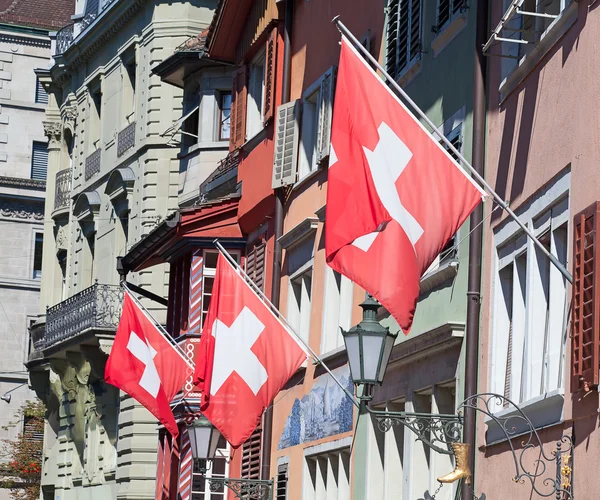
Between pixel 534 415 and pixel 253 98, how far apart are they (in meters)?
15.5

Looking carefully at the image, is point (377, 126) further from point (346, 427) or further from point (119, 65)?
point (119, 65)

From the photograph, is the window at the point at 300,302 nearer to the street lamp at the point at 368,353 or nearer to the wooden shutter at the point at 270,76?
the wooden shutter at the point at 270,76

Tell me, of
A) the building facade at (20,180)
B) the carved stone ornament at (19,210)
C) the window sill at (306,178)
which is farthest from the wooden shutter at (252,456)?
the carved stone ornament at (19,210)

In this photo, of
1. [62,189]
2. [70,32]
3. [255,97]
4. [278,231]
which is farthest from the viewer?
[62,189]

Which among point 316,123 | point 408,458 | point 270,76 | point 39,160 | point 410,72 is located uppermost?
point 39,160

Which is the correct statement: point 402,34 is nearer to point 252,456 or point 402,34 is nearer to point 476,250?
point 476,250

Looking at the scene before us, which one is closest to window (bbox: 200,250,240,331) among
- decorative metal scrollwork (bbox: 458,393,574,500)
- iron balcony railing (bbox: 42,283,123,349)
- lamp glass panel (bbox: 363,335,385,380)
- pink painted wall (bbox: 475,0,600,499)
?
iron balcony railing (bbox: 42,283,123,349)

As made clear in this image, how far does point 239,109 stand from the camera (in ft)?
92.4

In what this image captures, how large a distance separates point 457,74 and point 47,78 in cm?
3069

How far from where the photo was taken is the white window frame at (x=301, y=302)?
2267cm

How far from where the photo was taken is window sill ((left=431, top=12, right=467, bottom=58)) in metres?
16.1

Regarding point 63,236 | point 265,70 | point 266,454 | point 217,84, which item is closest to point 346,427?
point 266,454

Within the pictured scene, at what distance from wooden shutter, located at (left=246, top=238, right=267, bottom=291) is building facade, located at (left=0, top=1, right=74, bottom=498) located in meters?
31.4

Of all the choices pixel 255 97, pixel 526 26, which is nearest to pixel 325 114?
pixel 255 97
